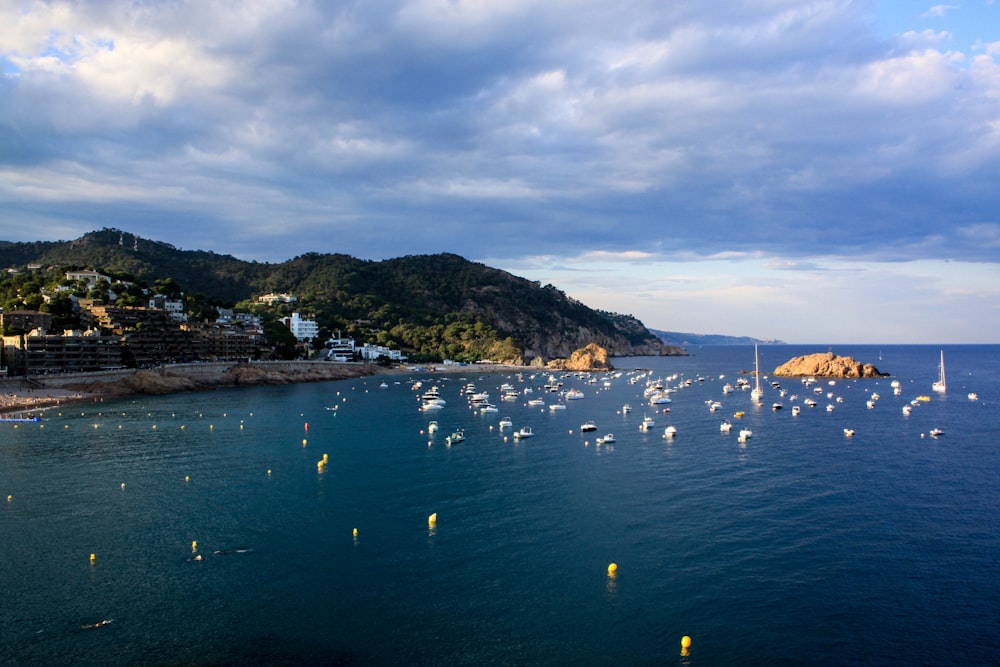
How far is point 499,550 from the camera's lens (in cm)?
2855

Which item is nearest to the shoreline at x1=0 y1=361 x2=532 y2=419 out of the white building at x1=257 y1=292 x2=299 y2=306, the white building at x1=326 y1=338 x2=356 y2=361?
the white building at x1=326 y1=338 x2=356 y2=361

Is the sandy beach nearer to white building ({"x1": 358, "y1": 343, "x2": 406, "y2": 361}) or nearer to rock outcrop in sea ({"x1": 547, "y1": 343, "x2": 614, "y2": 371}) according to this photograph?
white building ({"x1": 358, "y1": 343, "x2": 406, "y2": 361})

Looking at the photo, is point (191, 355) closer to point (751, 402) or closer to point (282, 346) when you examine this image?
point (282, 346)

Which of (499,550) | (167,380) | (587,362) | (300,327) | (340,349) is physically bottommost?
(499,550)

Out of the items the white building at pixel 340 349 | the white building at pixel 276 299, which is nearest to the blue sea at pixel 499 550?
the white building at pixel 340 349

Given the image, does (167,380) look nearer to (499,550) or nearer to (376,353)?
(376,353)

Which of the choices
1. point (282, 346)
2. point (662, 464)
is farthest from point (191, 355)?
point (662, 464)

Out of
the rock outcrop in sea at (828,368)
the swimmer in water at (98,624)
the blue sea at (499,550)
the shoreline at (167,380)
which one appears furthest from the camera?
the rock outcrop in sea at (828,368)

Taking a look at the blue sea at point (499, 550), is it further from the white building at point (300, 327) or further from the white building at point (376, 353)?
the white building at point (300, 327)

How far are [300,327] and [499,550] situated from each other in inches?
5927

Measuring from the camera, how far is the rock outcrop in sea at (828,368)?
12581 cm

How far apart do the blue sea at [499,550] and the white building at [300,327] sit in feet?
360

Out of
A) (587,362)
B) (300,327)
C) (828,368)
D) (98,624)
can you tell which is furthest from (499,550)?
(300,327)

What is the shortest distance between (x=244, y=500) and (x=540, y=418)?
42.9m
